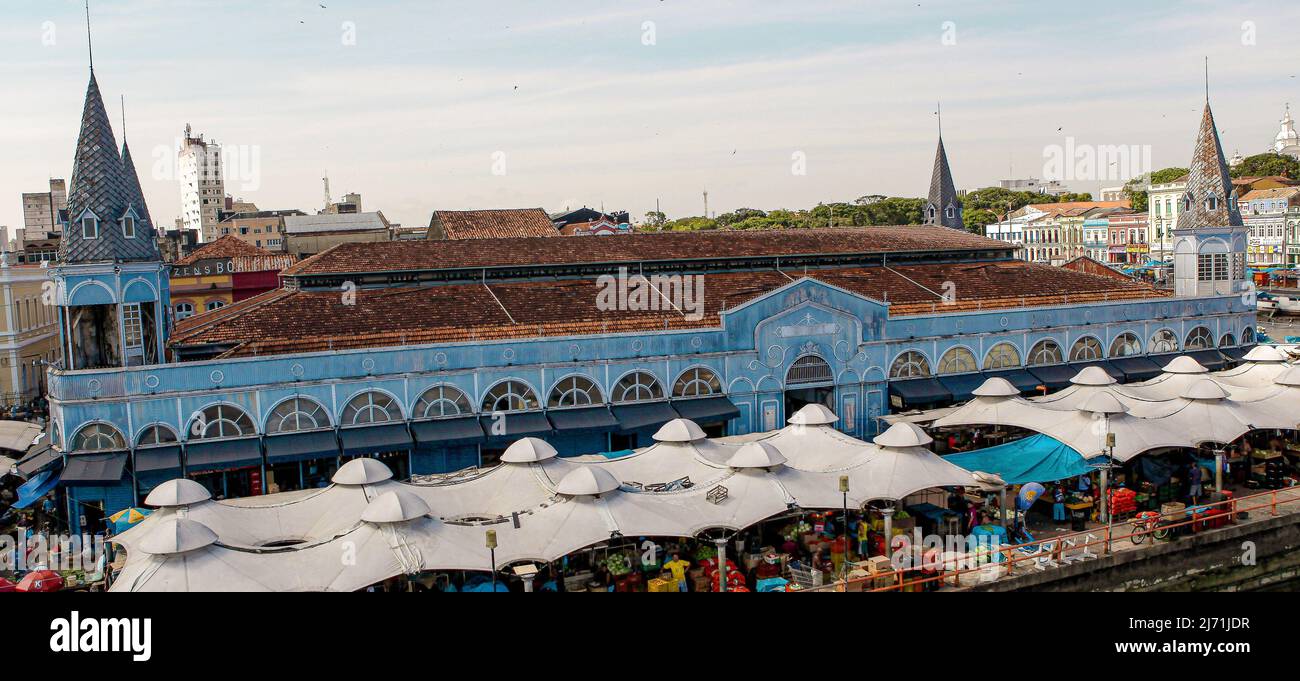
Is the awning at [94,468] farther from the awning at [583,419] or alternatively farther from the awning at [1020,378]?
the awning at [1020,378]

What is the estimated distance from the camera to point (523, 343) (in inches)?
1115

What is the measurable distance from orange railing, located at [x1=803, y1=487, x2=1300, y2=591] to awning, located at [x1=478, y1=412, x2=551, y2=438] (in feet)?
31.7

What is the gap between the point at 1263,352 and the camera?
33.4 meters

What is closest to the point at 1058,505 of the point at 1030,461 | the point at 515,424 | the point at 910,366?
the point at 1030,461

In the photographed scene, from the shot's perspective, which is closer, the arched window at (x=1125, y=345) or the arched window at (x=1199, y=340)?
the arched window at (x=1125, y=345)

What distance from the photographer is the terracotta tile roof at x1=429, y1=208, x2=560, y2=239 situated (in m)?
52.7

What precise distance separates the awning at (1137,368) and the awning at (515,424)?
20.4 metres

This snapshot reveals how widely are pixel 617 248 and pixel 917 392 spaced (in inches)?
444

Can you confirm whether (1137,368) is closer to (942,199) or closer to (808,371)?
(808,371)

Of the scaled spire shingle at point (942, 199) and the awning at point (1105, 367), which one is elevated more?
the scaled spire shingle at point (942, 199)

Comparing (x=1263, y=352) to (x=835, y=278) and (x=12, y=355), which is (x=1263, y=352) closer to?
(x=835, y=278)

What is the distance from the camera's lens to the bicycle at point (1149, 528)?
23344 mm

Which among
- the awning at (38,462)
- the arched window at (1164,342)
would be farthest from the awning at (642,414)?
the arched window at (1164,342)
